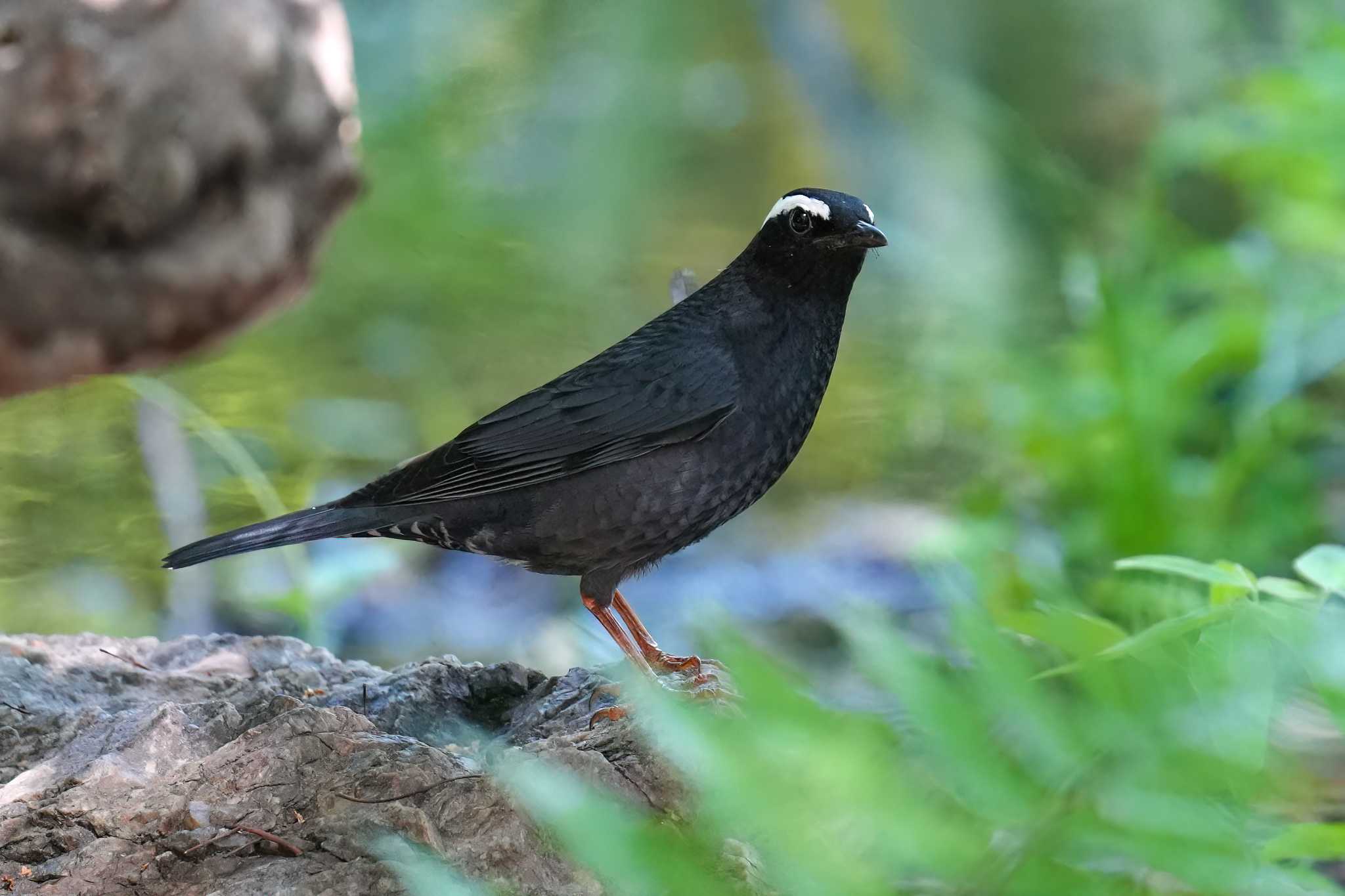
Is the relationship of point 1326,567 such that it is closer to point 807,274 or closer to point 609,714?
point 609,714

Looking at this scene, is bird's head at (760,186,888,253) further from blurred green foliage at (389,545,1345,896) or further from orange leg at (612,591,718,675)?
blurred green foliage at (389,545,1345,896)

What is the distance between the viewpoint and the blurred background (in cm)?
451

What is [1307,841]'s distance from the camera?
1050 millimetres

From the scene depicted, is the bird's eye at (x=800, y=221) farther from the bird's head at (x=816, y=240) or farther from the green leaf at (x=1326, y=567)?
the green leaf at (x=1326, y=567)

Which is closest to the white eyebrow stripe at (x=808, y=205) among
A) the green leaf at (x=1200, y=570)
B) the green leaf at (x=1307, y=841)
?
the green leaf at (x=1200, y=570)

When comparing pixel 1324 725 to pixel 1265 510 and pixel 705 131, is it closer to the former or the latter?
pixel 1265 510

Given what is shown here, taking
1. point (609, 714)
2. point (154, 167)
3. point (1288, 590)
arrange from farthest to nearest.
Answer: point (154, 167), point (609, 714), point (1288, 590)

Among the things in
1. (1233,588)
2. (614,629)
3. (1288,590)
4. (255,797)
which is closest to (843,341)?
(614,629)

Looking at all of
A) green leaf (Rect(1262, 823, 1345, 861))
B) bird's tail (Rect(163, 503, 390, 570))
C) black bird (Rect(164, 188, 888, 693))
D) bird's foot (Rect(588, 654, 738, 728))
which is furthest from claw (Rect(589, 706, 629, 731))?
green leaf (Rect(1262, 823, 1345, 861))

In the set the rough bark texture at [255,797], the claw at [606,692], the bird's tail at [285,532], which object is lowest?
the claw at [606,692]

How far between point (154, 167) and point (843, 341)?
4.22 metres

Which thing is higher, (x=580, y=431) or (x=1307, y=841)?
(x=580, y=431)

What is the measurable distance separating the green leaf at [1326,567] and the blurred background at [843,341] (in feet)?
6.42

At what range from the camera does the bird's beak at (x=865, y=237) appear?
2902 mm
